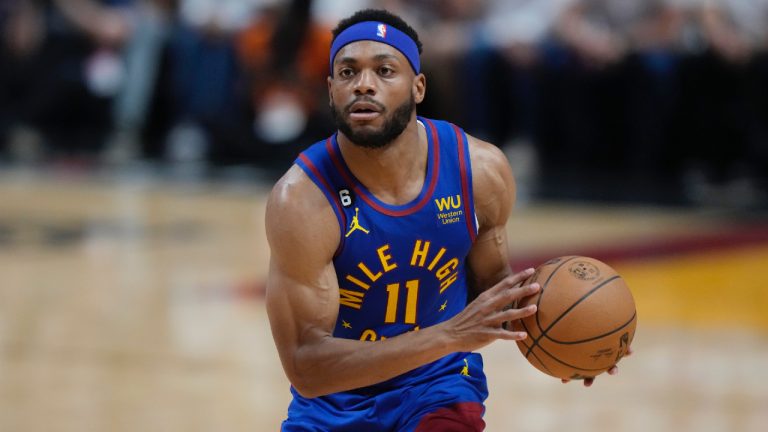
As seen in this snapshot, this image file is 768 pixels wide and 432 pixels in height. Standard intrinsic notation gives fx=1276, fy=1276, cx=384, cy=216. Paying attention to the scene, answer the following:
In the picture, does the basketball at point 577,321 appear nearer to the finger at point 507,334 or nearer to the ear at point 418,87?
the finger at point 507,334

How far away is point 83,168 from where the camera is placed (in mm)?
15523

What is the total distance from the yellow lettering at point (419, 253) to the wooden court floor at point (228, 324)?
1.89 meters

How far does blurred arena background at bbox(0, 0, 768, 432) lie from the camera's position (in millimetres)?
6617

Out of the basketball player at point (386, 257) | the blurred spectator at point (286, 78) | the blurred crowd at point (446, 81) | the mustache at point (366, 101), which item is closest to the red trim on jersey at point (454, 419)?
the basketball player at point (386, 257)

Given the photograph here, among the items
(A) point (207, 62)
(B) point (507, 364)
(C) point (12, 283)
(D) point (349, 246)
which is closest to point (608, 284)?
(D) point (349, 246)

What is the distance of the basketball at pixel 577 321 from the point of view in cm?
411

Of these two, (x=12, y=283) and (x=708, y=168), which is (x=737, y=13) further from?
(x=12, y=283)

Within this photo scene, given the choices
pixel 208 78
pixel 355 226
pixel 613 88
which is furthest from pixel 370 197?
pixel 208 78

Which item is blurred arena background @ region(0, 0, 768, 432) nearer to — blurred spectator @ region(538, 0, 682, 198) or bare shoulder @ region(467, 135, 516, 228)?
blurred spectator @ region(538, 0, 682, 198)

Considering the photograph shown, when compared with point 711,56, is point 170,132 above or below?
below

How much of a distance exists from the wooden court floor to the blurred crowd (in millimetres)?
1325

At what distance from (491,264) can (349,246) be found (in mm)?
603

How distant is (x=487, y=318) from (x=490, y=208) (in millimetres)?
641

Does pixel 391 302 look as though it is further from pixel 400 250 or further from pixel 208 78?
pixel 208 78
